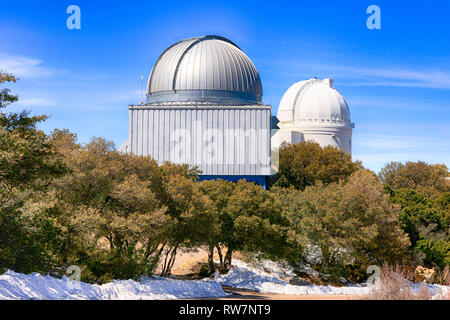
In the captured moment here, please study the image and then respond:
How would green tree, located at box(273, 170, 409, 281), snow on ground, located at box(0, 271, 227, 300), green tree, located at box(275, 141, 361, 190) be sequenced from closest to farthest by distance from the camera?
snow on ground, located at box(0, 271, 227, 300) → green tree, located at box(273, 170, 409, 281) → green tree, located at box(275, 141, 361, 190)

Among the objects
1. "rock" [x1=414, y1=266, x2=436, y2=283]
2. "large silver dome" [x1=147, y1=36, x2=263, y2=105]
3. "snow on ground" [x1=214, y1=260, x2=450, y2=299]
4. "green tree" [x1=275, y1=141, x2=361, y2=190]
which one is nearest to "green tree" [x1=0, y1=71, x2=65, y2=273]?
"snow on ground" [x1=214, y1=260, x2=450, y2=299]

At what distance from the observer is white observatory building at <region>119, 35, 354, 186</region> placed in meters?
51.5

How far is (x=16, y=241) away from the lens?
2055 centimetres

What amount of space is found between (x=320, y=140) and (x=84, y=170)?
183 feet

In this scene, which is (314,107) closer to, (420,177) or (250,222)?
(420,177)

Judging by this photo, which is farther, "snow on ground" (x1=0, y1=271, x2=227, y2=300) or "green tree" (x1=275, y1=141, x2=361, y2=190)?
"green tree" (x1=275, y1=141, x2=361, y2=190)

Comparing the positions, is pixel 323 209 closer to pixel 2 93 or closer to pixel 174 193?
pixel 174 193

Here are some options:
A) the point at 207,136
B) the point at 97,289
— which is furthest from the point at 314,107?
the point at 97,289

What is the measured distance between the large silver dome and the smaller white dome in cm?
2423

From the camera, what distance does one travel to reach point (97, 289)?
75.2 ft

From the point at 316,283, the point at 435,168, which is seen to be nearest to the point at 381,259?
the point at 316,283

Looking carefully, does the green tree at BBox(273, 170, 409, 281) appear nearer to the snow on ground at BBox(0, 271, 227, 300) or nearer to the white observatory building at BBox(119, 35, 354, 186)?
the snow on ground at BBox(0, 271, 227, 300)

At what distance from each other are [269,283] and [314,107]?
1859 inches

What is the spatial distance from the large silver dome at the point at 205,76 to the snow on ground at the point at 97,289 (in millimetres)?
26384
